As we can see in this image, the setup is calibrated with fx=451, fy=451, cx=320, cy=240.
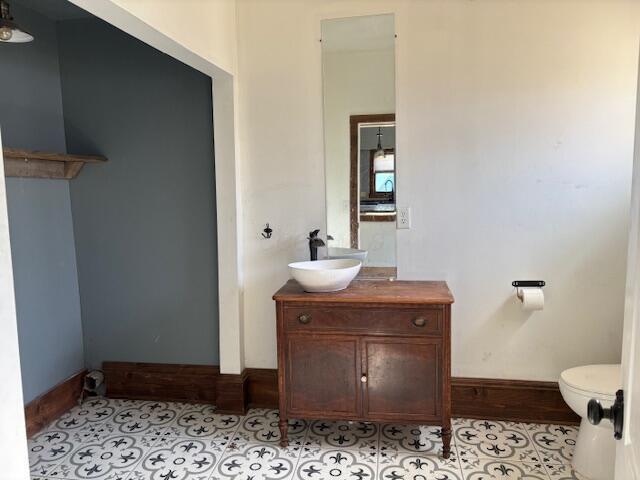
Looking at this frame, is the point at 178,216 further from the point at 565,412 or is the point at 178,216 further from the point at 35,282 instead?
the point at 565,412

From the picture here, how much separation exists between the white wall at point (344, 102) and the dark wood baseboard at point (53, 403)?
6.17 feet

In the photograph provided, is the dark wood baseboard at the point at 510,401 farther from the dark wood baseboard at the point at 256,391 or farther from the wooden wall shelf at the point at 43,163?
the wooden wall shelf at the point at 43,163

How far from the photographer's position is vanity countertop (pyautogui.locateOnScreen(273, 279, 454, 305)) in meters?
2.16

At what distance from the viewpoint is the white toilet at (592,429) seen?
1.95 meters

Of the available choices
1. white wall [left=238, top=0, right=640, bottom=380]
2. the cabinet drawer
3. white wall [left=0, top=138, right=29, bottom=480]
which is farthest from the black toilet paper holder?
white wall [left=0, top=138, right=29, bottom=480]

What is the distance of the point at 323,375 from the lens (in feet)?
7.47

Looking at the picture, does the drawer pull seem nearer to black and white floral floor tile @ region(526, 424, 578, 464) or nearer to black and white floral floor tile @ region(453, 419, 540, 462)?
black and white floral floor tile @ region(453, 419, 540, 462)

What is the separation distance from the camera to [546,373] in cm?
250

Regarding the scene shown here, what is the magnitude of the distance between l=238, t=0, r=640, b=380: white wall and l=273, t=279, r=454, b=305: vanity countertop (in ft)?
0.56

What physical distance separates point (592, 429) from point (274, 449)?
4.92ft

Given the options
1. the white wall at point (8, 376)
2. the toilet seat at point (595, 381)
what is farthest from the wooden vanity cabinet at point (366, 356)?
the white wall at point (8, 376)

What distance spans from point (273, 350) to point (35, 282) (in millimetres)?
1434

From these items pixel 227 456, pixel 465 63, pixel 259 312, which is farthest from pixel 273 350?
pixel 465 63

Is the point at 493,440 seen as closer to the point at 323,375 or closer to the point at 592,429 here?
the point at 592,429
